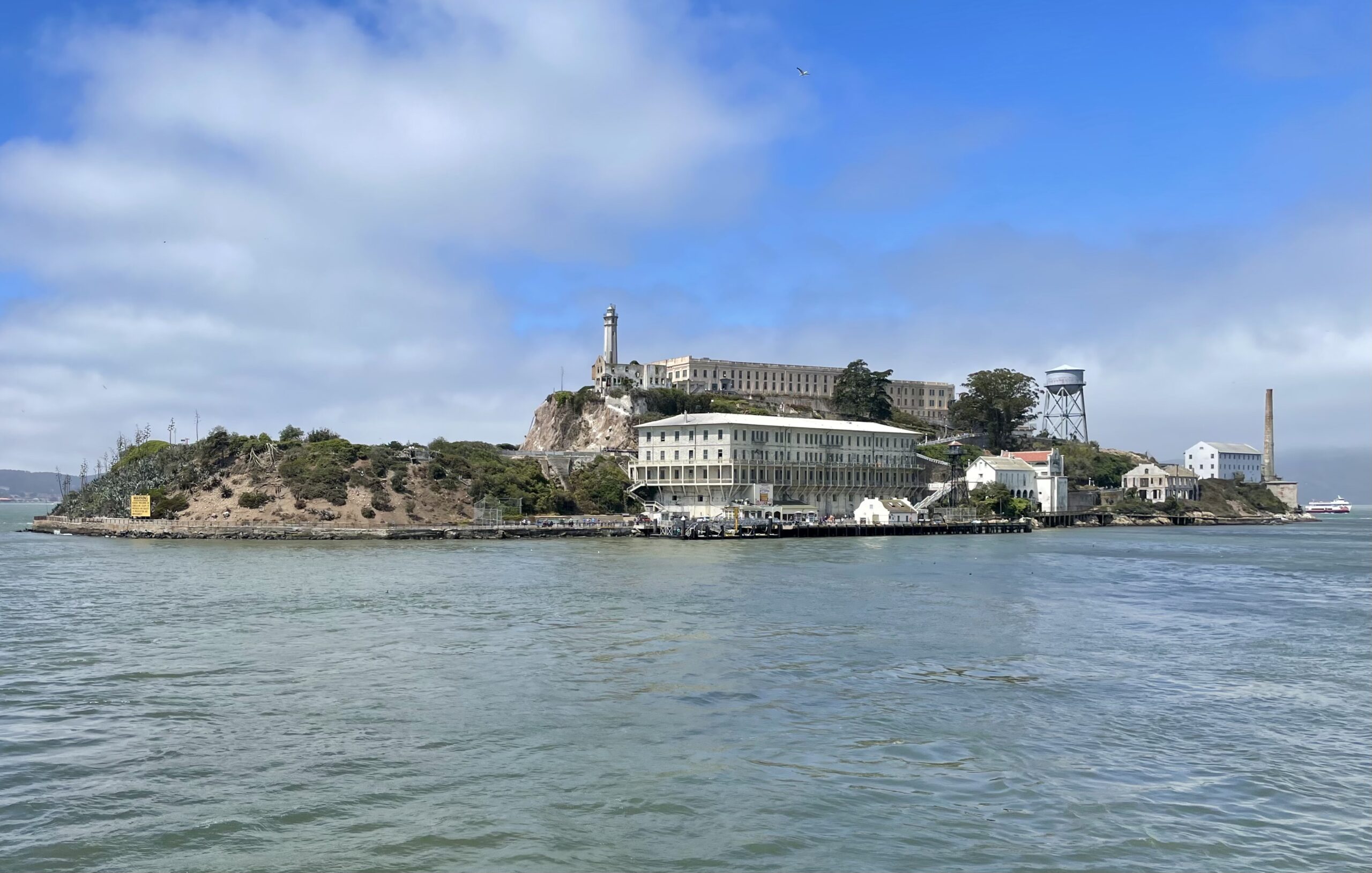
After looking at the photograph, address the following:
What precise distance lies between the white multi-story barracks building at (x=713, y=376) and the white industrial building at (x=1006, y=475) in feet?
96.3

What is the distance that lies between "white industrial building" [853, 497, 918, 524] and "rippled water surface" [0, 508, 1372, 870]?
51858mm

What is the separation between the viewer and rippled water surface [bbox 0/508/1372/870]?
12.7 metres

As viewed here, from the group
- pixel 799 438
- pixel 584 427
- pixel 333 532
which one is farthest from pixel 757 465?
pixel 333 532

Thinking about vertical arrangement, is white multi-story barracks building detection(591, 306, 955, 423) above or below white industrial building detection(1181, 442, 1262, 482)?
above

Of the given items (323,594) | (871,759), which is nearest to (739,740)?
(871,759)

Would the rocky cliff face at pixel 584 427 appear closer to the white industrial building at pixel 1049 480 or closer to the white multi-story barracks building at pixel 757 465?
the white multi-story barracks building at pixel 757 465

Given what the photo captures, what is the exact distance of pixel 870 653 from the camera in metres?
25.4

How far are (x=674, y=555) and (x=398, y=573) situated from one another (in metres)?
17.9

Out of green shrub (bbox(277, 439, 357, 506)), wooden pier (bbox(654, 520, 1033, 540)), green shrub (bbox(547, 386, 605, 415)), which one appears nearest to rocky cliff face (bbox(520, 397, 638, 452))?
green shrub (bbox(547, 386, 605, 415))

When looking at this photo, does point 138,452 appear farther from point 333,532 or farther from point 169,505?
point 333,532

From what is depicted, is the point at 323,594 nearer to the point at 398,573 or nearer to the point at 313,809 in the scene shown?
the point at 398,573

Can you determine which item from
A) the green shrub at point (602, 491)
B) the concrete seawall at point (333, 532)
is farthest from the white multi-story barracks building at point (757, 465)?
the concrete seawall at point (333, 532)

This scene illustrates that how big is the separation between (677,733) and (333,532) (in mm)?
62188

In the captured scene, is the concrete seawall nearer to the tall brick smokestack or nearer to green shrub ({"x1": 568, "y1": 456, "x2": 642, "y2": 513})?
green shrub ({"x1": 568, "y1": 456, "x2": 642, "y2": 513})
